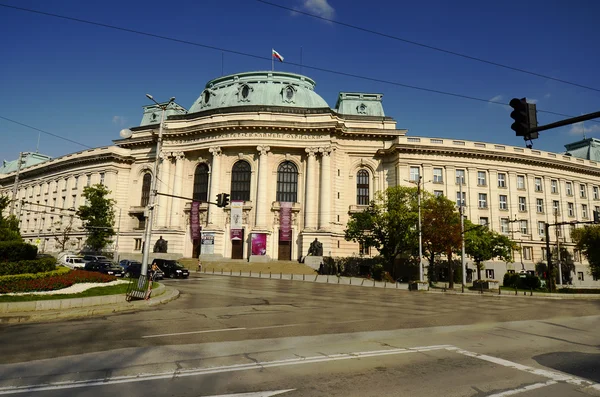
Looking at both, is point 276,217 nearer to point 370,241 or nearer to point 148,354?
point 370,241

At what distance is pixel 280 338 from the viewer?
11109 mm

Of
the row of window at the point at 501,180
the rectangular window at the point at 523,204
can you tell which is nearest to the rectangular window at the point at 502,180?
the row of window at the point at 501,180

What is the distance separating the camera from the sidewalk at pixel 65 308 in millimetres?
13855

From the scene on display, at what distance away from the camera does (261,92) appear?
61.5 metres

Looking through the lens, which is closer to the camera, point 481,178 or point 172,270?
point 172,270

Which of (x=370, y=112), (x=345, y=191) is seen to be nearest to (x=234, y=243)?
(x=345, y=191)

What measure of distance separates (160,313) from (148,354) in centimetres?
719

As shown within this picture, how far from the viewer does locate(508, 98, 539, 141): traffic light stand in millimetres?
11703

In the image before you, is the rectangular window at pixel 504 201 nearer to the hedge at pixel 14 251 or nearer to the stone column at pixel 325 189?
the stone column at pixel 325 189

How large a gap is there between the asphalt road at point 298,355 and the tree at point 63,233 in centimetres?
5799

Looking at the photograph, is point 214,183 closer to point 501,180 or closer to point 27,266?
point 27,266

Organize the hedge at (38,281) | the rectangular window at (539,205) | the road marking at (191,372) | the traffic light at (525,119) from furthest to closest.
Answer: the rectangular window at (539,205), the hedge at (38,281), the traffic light at (525,119), the road marking at (191,372)

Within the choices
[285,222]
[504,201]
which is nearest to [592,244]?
[504,201]

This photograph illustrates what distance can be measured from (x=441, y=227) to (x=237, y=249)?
2889 cm
